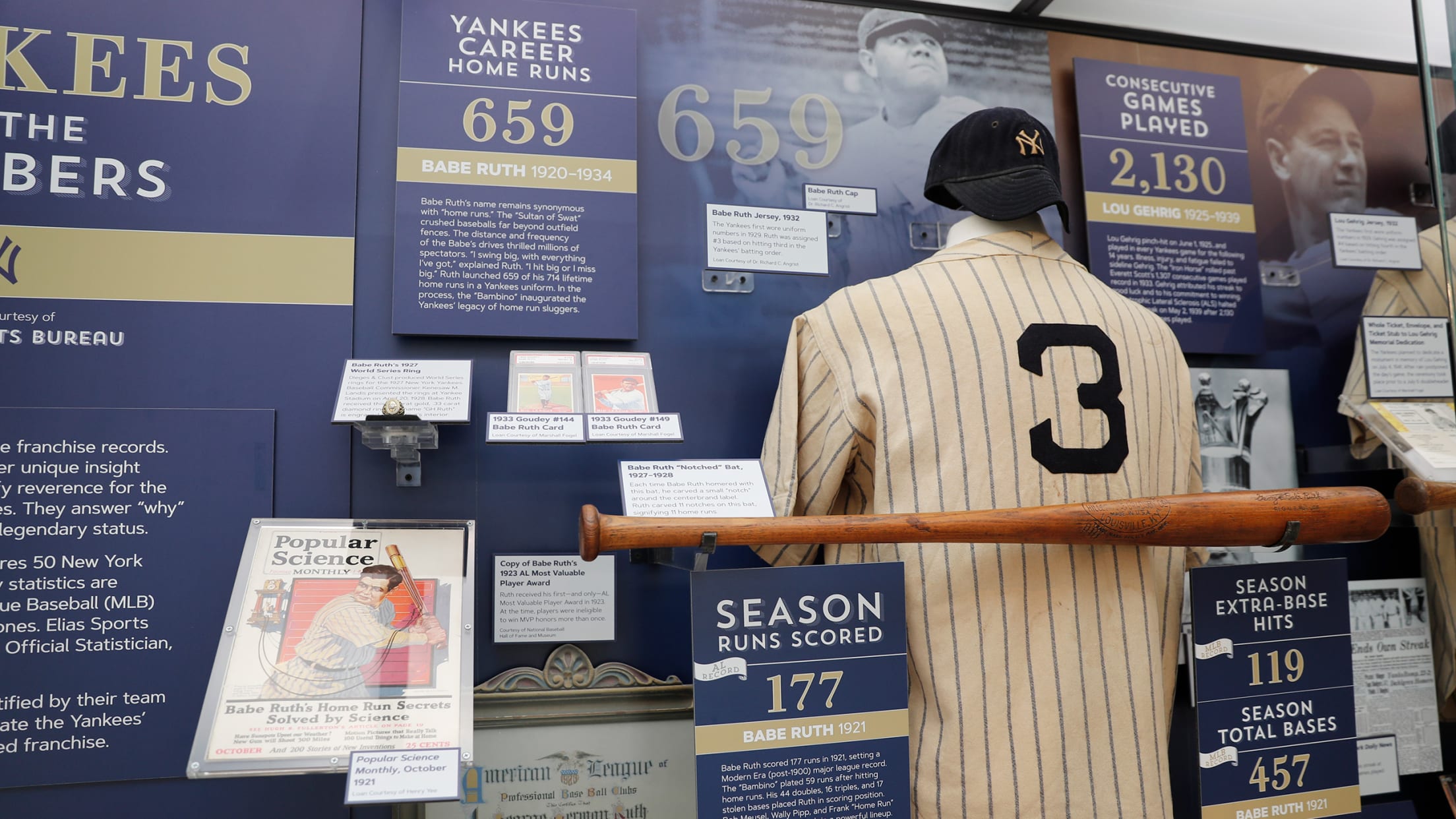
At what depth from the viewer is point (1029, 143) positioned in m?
1.71

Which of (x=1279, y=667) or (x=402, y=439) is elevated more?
(x=402, y=439)

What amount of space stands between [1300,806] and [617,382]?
4.70 feet

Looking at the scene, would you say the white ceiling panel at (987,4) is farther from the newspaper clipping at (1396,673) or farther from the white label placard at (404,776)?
the white label placard at (404,776)

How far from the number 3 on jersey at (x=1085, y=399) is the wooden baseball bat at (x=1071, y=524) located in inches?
4.0

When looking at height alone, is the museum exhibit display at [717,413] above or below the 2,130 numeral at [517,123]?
below

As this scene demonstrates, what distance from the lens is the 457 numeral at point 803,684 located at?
56.8 inches

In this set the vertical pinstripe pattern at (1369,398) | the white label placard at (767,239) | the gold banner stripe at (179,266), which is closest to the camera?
the gold banner stripe at (179,266)

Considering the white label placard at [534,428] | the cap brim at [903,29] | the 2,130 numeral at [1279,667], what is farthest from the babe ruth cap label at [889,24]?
the 2,130 numeral at [1279,667]

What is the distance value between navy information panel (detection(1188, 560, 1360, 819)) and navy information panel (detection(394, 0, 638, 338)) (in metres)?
1.27

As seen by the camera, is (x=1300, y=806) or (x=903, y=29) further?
(x=903, y=29)

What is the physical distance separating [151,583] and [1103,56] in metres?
2.46

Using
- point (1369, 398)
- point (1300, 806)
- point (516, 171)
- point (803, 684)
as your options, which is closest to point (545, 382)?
point (516, 171)

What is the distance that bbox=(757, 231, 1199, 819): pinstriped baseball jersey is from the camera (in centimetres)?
147
